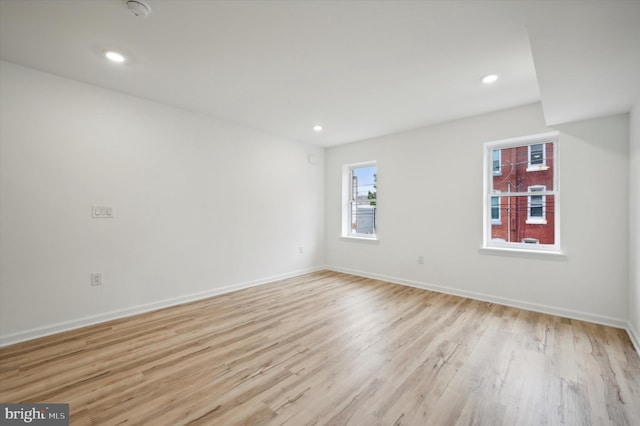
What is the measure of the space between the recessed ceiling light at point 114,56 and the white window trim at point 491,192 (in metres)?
4.22

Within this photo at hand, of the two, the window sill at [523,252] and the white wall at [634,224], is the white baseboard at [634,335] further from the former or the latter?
the window sill at [523,252]

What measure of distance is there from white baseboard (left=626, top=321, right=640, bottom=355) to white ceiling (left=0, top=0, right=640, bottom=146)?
2.15m

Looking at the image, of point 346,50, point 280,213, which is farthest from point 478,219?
point 280,213

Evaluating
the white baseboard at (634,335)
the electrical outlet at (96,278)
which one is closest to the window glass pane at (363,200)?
the white baseboard at (634,335)

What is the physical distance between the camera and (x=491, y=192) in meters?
3.76

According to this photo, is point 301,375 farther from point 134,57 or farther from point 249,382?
point 134,57

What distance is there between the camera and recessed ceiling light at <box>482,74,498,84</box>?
2635 millimetres

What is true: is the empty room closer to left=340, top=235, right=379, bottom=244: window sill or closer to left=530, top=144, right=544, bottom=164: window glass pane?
left=530, top=144, right=544, bottom=164: window glass pane

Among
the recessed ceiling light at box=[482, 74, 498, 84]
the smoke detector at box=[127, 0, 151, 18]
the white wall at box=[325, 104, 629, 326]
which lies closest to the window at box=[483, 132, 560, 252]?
the white wall at box=[325, 104, 629, 326]

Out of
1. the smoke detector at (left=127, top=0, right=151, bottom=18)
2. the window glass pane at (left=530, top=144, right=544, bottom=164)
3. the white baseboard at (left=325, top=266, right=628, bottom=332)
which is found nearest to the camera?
the smoke detector at (left=127, top=0, right=151, bottom=18)

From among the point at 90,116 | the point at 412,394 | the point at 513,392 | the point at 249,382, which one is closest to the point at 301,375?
the point at 249,382

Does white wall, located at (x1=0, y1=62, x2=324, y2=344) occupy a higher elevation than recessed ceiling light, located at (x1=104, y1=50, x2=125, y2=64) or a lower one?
lower

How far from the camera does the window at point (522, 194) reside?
332 cm

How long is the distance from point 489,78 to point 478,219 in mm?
1836
